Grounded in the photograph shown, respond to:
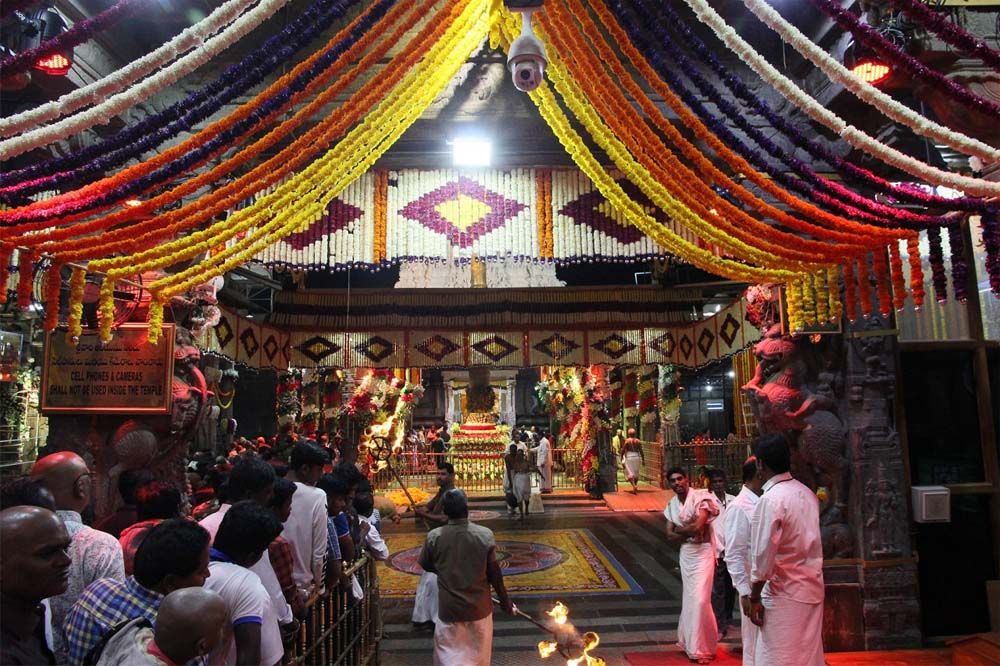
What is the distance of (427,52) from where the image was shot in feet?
12.5

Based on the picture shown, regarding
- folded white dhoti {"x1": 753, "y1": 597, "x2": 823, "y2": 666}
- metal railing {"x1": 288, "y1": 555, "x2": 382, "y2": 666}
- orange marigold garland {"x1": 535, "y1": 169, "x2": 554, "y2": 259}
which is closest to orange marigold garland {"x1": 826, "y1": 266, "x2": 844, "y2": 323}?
folded white dhoti {"x1": 753, "y1": 597, "x2": 823, "y2": 666}

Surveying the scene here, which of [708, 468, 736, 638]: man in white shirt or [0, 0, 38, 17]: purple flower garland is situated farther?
[708, 468, 736, 638]: man in white shirt

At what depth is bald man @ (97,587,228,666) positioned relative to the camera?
1562mm

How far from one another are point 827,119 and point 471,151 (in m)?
3.13

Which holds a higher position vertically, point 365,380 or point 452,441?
point 365,380

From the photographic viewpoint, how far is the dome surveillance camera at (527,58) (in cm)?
311

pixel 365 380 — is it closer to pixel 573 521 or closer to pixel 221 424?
pixel 221 424

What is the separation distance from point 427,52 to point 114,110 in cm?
173

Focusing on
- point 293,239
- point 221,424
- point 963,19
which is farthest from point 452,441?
point 963,19

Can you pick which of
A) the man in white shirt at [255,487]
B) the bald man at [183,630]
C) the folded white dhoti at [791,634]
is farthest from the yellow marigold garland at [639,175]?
the bald man at [183,630]

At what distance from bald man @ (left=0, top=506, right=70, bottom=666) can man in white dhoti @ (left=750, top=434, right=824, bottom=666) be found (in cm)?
339

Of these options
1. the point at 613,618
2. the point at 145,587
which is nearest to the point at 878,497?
the point at 613,618

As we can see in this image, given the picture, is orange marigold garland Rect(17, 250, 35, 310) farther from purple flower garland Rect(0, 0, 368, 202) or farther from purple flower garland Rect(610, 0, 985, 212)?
purple flower garland Rect(610, 0, 985, 212)

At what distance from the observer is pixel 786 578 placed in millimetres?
3734
